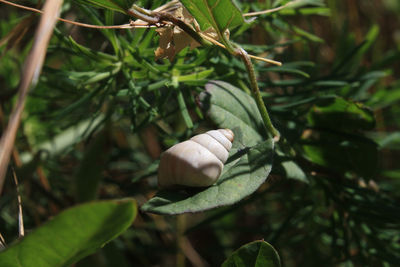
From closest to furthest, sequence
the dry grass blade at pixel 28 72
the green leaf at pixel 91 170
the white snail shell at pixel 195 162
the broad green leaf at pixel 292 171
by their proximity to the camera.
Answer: the dry grass blade at pixel 28 72 < the white snail shell at pixel 195 162 < the broad green leaf at pixel 292 171 < the green leaf at pixel 91 170

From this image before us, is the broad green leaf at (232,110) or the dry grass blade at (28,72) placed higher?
the dry grass blade at (28,72)

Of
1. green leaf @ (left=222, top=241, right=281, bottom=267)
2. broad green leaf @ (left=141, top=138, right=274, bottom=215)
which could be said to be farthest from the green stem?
green leaf @ (left=222, top=241, right=281, bottom=267)

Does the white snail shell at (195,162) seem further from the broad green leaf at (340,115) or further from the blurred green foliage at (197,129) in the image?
the broad green leaf at (340,115)

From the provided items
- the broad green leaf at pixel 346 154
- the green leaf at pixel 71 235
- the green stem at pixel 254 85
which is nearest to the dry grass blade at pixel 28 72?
the green leaf at pixel 71 235

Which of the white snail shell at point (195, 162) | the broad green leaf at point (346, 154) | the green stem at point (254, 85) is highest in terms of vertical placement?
the green stem at point (254, 85)

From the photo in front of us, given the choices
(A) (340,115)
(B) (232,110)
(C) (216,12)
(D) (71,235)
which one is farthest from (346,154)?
(D) (71,235)

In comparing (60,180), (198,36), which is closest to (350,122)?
(198,36)
